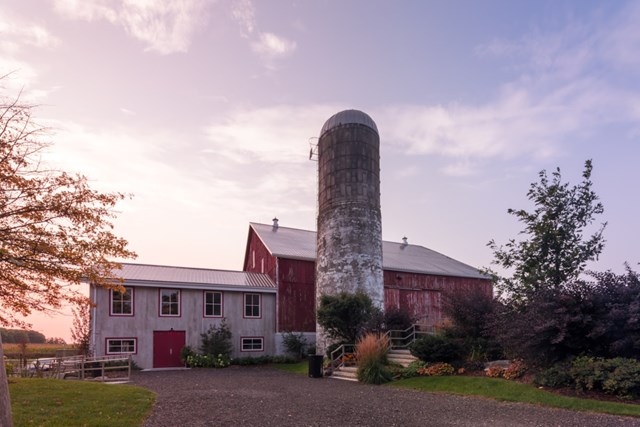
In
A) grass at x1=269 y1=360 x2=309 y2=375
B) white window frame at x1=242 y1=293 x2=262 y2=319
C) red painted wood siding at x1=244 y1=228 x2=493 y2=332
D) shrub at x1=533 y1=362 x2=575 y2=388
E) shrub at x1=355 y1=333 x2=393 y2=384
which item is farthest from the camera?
red painted wood siding at x1=244 y1=228 x2=493 y2=332

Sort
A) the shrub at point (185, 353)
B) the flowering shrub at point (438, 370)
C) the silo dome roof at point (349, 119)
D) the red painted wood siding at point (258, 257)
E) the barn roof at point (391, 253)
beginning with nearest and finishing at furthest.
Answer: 1. the flowering shrub at point (438, 370)
2. the shrub at point (185, 353)
3. the silo dome roof at point (349, 119)
4. the red painted wood siding at point (258, 257)
5. the barn roof at point (391, 253)

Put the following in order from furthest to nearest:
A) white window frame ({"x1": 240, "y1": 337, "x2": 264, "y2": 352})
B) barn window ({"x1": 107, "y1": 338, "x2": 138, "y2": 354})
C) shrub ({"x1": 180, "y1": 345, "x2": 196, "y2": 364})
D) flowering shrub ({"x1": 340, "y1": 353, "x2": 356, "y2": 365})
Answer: white window frame ({"x1": 240, "y1": 337, "x2": 264, "y2": 352})
shrub ({"x1": 180, "y1": 345, "x2": 196, "y2": 364})
barn window ({"x1": 107, "y1": 338, "x2": 138, "y2": 354})
flowering shrub ({"x1": 340, "y1": 353, "x2": 356, "y2": 365})

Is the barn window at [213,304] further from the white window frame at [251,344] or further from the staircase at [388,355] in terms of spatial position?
the staircase at [388,355]

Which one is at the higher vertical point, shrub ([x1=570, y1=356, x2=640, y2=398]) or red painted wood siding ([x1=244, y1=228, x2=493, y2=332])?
red painted wood siding ([x1=244, y1=228, x2=493, y2=332])

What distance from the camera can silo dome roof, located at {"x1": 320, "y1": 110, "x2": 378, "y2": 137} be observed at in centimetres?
2516

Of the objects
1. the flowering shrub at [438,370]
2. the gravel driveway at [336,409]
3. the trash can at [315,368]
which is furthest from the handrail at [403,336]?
the gravel driveway at [336,409]

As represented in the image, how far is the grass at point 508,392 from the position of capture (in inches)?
412

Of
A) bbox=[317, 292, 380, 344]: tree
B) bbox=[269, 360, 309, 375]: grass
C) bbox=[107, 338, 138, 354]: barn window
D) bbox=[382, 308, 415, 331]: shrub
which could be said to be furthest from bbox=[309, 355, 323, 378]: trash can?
bbox=[107, 338, 138, 354]: barn window

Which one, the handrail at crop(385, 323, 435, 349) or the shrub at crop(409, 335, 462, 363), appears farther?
the handrail at crop(385, 323, 435, 349)

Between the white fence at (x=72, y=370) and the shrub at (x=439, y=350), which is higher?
the shrub at (x=439, y=350)

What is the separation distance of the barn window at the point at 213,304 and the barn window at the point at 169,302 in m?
1.43

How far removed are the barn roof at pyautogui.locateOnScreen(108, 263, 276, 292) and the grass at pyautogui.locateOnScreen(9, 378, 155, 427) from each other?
10519 mm

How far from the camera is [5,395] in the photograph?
5621 millimetres

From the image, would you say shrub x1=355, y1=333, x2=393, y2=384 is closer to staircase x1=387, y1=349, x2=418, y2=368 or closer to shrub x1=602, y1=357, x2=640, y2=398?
staircase x1=387, y1=349, x2=418, y2=368
